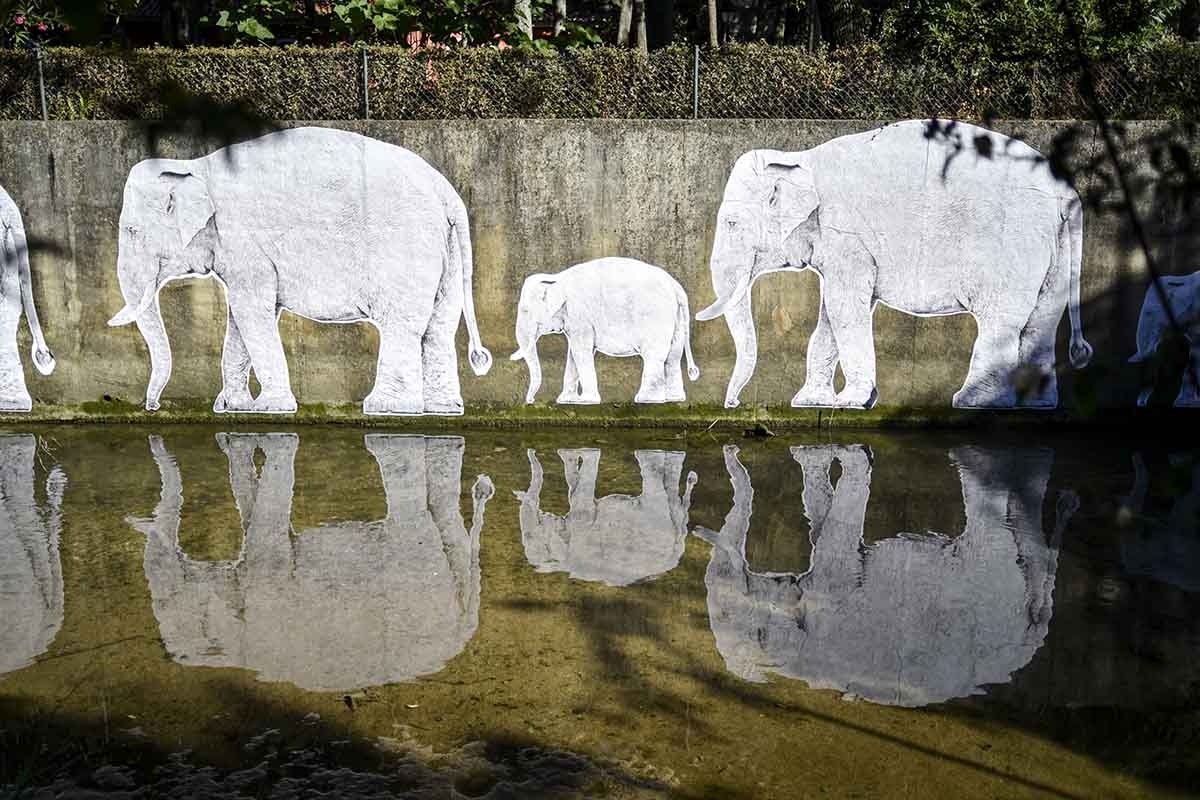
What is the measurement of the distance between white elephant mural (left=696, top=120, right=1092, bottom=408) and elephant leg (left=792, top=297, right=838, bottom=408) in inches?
0.5

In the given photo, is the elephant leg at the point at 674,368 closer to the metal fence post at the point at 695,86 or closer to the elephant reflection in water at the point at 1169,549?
the metal fence post at the point at 695,86

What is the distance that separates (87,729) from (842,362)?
6396 millimetres

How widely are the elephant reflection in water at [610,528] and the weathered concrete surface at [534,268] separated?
5.06 ft

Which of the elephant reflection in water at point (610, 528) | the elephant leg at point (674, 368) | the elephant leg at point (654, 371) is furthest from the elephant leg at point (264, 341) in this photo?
the elephant leg at point (674, 368)

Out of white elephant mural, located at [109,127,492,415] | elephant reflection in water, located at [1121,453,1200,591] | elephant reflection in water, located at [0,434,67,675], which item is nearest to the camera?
elephant reflection in water, located at [0,434,67,675]

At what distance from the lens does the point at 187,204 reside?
28.3ft

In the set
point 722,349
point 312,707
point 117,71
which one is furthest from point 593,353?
point 312,707

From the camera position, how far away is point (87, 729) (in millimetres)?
3939

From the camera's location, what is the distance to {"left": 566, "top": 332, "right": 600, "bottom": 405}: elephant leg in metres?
8.79

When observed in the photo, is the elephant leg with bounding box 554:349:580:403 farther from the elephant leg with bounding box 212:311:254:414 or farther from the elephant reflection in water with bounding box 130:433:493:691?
the elephant leg with bounding box 212:311:254:414

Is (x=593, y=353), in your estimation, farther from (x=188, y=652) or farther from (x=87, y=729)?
(x=87, y=729)

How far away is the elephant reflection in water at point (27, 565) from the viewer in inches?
185

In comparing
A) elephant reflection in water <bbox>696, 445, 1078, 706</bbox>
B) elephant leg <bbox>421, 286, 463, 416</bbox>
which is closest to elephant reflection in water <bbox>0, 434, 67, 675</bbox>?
elephant leg <bbox>421, 286, 463, 416</bbox>

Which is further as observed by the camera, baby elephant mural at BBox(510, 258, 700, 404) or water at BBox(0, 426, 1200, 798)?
baby elephant mural at BBox(510, 258, 700, 404)
